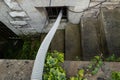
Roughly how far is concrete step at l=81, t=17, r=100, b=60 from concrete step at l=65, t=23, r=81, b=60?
0.23m

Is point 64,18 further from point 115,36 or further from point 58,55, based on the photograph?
point 58,55

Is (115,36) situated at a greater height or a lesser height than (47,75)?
greater

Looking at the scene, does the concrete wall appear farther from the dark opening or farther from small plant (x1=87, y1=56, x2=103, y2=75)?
small plant (x1=87, y1=56, x2=103, y2=75)

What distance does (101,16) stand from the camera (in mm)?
3188

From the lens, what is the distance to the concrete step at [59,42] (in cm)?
362

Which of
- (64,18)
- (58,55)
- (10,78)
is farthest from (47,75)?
(64,18)

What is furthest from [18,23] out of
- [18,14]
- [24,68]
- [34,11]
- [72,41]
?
[24,68]

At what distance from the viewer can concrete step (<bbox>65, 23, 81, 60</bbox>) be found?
3326 mm

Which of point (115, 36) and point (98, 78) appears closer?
point (98, 78)

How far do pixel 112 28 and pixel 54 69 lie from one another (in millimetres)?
1710

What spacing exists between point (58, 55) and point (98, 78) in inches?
18.8

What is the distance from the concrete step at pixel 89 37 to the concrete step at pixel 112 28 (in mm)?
298

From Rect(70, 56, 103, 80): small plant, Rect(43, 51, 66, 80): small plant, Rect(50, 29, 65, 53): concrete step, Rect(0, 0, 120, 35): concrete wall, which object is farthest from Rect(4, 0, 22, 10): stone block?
Rect(70, 56, 103, 80): small plant

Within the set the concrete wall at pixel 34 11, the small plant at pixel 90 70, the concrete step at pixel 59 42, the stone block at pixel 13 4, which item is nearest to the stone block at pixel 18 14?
the concrete wall at pixel 34 11
